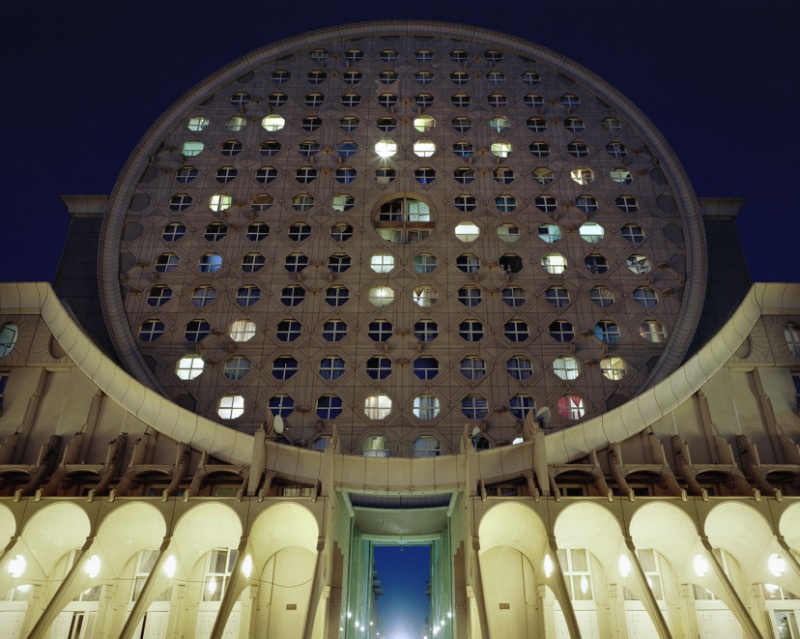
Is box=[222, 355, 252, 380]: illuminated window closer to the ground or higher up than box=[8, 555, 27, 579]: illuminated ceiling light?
higher up

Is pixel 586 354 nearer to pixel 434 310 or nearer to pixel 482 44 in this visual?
pixel 434 310

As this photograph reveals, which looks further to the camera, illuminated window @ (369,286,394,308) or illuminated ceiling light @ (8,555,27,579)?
illuminated window @ (369,286,394,308)

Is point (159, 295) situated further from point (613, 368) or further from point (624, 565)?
point (624, 565)

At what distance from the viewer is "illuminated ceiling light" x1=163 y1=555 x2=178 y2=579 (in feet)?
57.6

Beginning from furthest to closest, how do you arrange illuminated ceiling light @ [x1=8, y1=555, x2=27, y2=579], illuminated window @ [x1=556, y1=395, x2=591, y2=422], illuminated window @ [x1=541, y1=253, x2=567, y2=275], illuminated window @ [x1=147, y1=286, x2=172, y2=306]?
illuminated window @ [x1=541, y1=253, x2=567, y2=275], illuminated window @ [x1=147, y1=286, x2=172, y2=306], illuminated window @ [x1=556, y1=395, x2=591, y2=422], illuminated ceiling light @ [x1=8, y1=555, x2=27, y2=579]

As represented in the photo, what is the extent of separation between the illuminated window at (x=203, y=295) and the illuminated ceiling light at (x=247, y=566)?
966cm

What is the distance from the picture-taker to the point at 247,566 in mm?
17891

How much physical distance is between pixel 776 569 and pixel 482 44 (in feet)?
75.7

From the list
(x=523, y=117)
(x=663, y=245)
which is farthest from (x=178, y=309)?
(x=663, y=245)

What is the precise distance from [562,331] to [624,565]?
330 inches

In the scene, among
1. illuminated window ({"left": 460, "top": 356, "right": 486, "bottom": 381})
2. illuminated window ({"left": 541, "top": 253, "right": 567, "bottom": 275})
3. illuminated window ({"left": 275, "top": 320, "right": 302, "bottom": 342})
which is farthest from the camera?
illuminated window ({"left": 541, "top": 253, "right": 567, "bottom": 275})

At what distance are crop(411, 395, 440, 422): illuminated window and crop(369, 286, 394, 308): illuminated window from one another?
3663 mm

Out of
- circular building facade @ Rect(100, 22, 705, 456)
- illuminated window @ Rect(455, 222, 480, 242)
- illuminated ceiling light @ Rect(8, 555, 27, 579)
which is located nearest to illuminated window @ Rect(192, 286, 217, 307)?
circular building facade @ Rect(100, 22, 705, 456)

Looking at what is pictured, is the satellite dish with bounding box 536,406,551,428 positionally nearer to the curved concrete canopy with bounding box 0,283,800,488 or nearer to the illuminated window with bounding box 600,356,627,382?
the curved concrete canopy with bounding box 0,283,800,488
